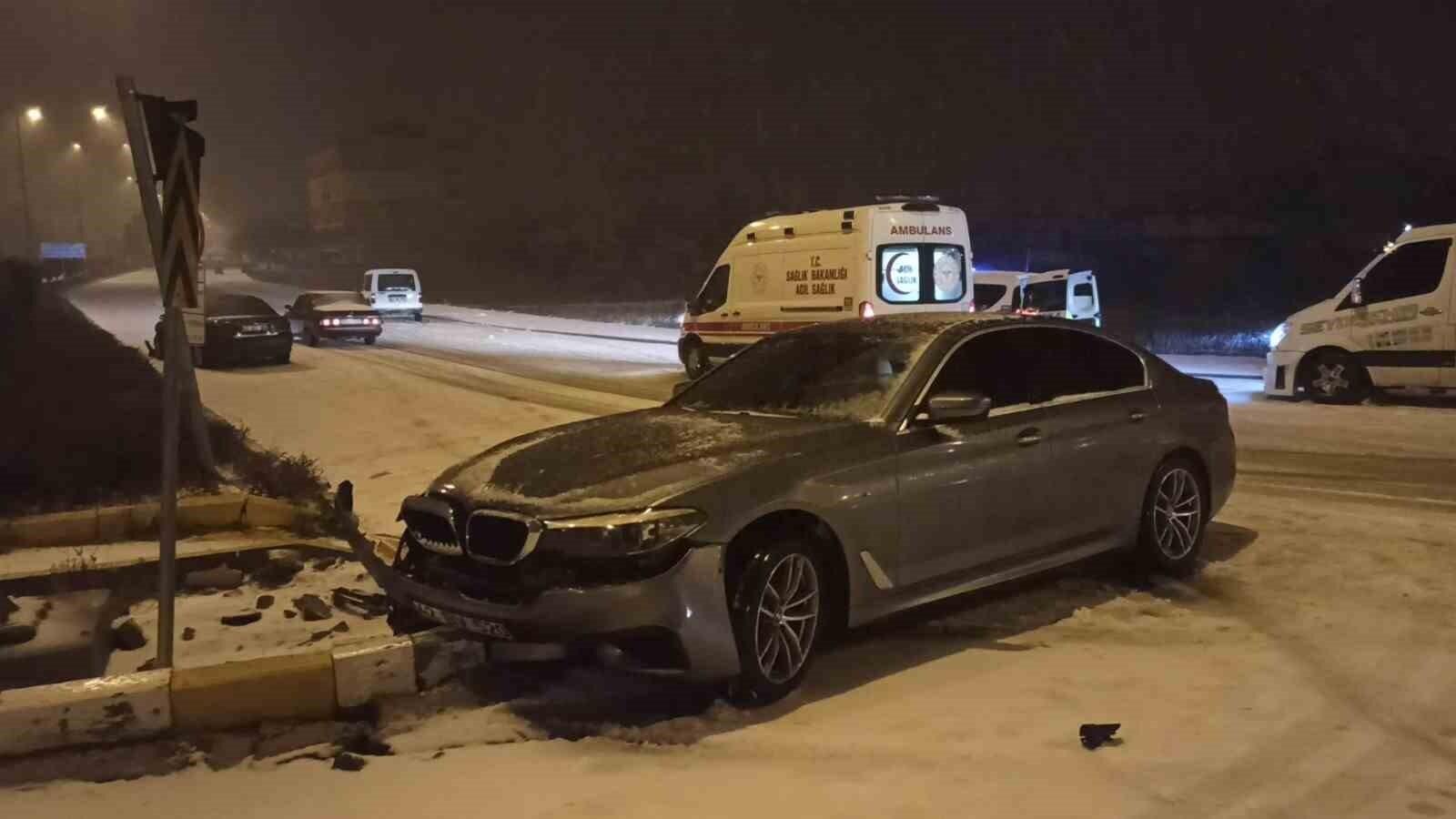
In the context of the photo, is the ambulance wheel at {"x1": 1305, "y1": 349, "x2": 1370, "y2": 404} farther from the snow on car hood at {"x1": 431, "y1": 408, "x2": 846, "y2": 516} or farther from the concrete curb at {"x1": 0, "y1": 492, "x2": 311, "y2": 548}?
the concrete curb at {"x1": 0, "y1": 492, "x2": 311, "y2": 548}

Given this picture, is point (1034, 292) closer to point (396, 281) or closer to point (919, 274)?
point (919, 274)

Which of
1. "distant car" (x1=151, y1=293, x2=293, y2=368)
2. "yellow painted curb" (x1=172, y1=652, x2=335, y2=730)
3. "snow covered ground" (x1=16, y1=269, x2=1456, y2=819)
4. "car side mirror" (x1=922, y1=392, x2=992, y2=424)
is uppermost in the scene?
"distant car" (x1=151, y1=293, x2=293, y2=368)

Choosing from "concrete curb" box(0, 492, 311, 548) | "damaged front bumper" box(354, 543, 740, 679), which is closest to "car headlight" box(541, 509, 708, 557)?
"damaged front bumper" box(354, 543, 740, 679)

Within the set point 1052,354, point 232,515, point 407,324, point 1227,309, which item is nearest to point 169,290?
point 232,515

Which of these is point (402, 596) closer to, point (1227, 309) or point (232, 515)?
point (232, 515)

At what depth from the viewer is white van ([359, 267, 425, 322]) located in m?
35.8

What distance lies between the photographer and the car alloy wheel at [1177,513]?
6613 millimetres

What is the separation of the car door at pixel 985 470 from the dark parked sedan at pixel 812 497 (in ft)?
0.04

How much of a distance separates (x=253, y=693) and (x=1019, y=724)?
309 centimetres

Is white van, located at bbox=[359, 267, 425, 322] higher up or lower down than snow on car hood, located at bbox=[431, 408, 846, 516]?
higher up

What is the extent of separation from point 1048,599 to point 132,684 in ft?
14.7

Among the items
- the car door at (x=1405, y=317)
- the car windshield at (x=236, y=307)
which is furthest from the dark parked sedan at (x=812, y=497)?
the car windshield at (x=236, y=307)

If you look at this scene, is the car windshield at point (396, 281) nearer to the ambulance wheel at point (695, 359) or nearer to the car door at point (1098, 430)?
the ambulance wheel at point (695, 359)

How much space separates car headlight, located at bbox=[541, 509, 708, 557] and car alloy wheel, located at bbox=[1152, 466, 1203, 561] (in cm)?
330
